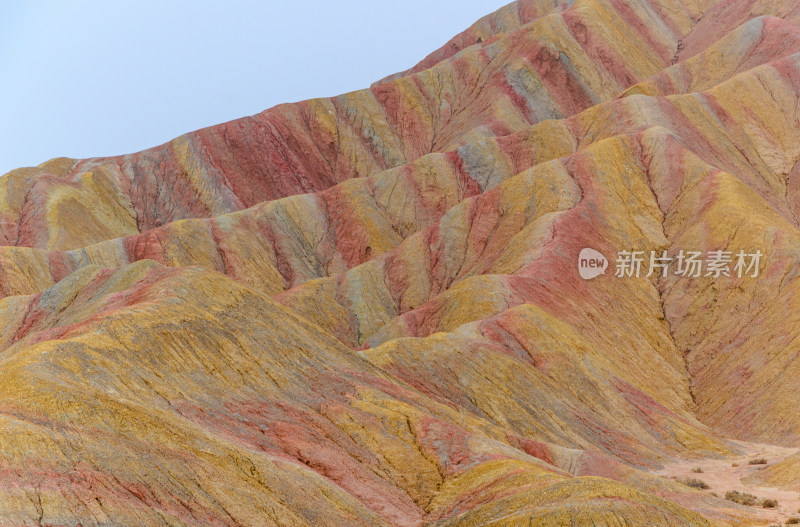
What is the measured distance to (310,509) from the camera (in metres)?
31.2

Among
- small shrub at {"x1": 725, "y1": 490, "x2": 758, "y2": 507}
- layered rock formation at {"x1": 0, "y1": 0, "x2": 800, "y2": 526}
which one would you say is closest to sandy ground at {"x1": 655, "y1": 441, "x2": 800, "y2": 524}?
small shrub at {"x1": 725, "y1": 490, "x2": 758, "y2": 507}

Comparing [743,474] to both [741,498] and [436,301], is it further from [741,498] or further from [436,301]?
[436,301]

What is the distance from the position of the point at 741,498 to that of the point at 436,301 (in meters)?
31.9

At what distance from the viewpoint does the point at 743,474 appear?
48750 mm

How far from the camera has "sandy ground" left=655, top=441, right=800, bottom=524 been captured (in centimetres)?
3812

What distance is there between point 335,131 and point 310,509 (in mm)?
103358

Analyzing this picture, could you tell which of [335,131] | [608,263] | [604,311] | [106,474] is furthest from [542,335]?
[335,131]

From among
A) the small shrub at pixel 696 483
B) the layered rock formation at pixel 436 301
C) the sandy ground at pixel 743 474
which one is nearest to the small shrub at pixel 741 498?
the sandy ground at pixel 743 474

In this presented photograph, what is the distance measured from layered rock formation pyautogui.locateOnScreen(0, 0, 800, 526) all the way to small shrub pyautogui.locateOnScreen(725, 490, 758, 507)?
58.7 inches

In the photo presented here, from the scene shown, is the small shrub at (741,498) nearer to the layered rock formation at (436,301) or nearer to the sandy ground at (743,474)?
the sandy ground at (743,474)

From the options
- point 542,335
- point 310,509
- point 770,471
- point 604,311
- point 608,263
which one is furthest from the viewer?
point 608,263

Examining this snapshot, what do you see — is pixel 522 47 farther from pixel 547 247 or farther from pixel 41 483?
pixel 41 483

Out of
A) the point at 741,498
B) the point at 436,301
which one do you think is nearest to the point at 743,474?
the point at 741,498

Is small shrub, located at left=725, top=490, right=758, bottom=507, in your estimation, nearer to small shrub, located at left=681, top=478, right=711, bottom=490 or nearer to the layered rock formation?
the layered rock formation
